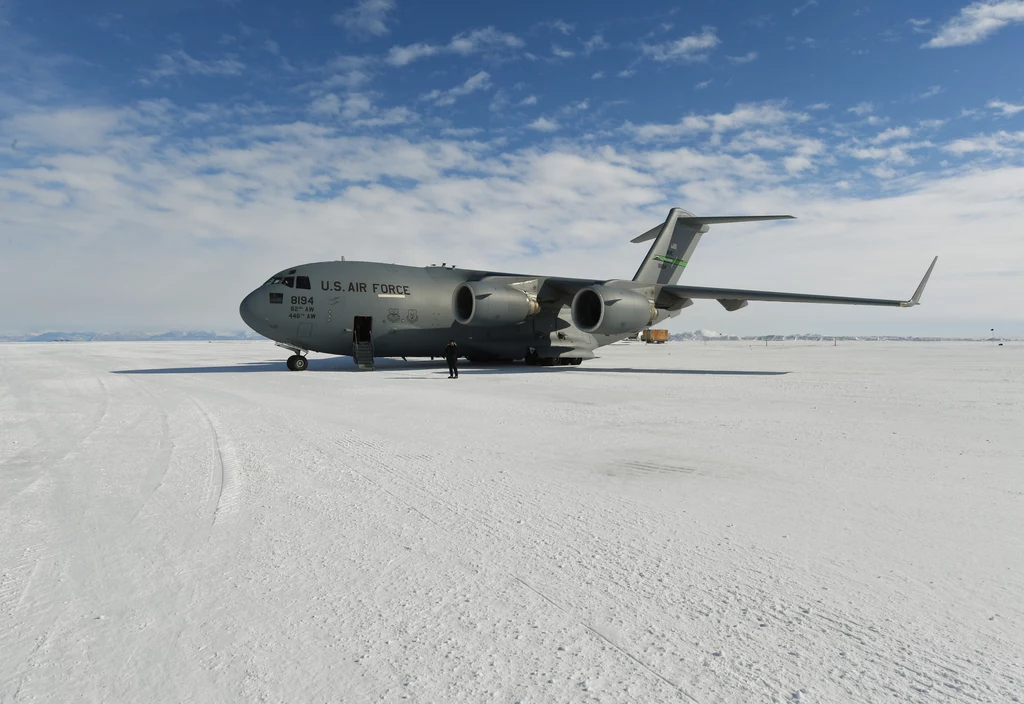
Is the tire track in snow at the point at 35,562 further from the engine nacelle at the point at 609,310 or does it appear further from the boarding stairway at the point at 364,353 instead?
the engine nacelle at the point at 609,310

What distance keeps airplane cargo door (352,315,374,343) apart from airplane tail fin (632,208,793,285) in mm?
9766

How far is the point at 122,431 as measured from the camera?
661cm

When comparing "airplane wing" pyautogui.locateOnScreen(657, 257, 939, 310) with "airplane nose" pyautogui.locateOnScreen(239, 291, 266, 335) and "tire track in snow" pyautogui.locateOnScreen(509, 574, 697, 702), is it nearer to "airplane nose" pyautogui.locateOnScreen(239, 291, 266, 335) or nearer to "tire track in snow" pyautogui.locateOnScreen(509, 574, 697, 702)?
"airplane nose" pyautogui.locateOnScreen(239, 291, 266, 335)

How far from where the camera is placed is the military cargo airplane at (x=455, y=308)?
15.9m

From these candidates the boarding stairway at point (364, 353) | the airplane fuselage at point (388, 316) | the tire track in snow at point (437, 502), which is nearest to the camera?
the tire track in snow at point (437, 502)

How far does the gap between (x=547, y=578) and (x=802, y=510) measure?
6.28ft

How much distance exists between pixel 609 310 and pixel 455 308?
4.62 metres

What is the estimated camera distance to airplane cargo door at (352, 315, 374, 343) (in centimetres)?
1661

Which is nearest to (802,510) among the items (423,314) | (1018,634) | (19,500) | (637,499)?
(637,499)

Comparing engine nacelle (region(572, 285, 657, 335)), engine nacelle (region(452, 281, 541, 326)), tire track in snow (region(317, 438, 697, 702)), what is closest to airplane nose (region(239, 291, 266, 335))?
engine nacelle (region(452, 281, 541, 326))

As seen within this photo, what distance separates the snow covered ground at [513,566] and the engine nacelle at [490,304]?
10.5 m

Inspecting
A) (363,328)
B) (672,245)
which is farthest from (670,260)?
(363,328)

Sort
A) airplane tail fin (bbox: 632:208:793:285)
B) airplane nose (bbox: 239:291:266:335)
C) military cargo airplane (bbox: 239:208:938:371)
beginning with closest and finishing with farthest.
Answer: airplane nose (bbox: 239:291:266:335) < military cargo airplane (bbox: 239:208:938:371) < airplane tail fin (bbox: 632:208:793:285)

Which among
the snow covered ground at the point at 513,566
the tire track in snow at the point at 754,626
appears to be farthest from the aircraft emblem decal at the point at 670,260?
the tire track in snow at the point at 754,626
